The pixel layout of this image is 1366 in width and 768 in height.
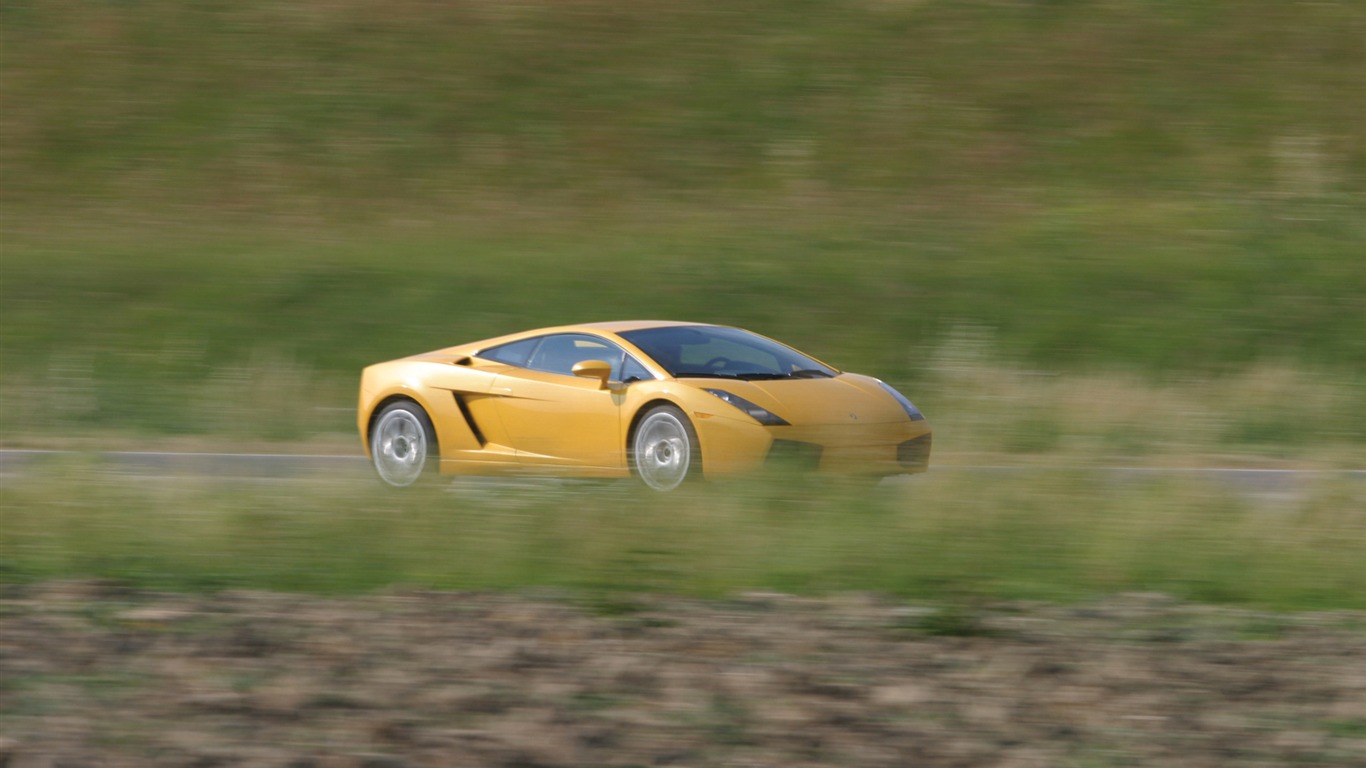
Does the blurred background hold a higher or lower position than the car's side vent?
higher

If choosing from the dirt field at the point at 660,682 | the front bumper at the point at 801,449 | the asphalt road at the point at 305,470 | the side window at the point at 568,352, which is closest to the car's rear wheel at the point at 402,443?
the asphalt road at the point at 305,470

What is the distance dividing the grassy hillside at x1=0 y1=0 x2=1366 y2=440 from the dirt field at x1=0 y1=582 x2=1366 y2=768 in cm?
801

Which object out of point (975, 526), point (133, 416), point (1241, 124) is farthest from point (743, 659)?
point (1241, 124)

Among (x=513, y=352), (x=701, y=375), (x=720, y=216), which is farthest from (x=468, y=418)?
(x=720, y=216)

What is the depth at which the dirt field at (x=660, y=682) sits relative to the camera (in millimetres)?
4914

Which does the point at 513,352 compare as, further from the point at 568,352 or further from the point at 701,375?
the point at 701,375

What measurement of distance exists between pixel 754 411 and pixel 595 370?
3.78ft

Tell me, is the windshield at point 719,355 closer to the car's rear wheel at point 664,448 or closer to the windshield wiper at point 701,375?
the windshield wiper at point 701,375

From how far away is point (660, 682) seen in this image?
5547 millimetres

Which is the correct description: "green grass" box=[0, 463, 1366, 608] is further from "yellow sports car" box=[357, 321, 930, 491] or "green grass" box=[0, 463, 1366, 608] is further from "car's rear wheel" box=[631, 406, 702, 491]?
"car's rear wheel" box=[631, 406, 702, 491]

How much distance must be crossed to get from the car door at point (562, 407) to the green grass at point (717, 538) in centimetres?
164

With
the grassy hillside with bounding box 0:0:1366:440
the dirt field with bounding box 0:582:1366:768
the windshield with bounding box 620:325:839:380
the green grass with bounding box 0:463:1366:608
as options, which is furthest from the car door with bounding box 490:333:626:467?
the grassy hillside with bounding box 0:0:1366:440

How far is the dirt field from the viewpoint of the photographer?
491 cm

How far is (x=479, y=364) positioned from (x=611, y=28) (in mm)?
16764
